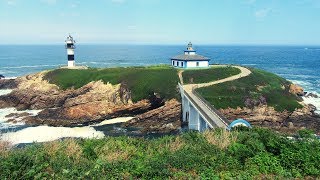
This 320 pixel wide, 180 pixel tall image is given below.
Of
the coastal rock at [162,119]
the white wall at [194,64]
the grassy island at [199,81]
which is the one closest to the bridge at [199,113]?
the coastal rock at [162,119]

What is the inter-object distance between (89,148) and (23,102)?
47527 millimetres

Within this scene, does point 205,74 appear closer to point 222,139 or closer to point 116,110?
point 116,110

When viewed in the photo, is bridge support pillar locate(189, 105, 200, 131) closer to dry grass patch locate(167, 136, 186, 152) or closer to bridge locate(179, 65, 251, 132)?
bridge locate(179, 65, 251, 132)

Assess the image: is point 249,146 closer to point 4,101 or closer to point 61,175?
point 61,175

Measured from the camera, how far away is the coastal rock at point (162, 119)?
141ft

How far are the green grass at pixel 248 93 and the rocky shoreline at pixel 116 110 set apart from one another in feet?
4.10

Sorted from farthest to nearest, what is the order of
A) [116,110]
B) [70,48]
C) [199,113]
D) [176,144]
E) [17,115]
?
1. [70,48]
2. [116,110]
3. [17,115]
4. [199,113]
5. [176,144]

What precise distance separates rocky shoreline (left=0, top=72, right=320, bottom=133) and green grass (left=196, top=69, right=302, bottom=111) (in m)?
1.25

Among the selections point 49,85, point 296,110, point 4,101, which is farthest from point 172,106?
point 4,101

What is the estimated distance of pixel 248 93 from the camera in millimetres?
50219

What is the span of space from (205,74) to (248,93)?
39.8 feet

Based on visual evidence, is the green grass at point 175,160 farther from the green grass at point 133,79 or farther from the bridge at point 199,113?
the green grass at point 133,79

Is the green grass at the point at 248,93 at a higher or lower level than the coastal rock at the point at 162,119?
higher

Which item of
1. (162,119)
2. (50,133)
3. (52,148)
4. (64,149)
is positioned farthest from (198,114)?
(52,148)
